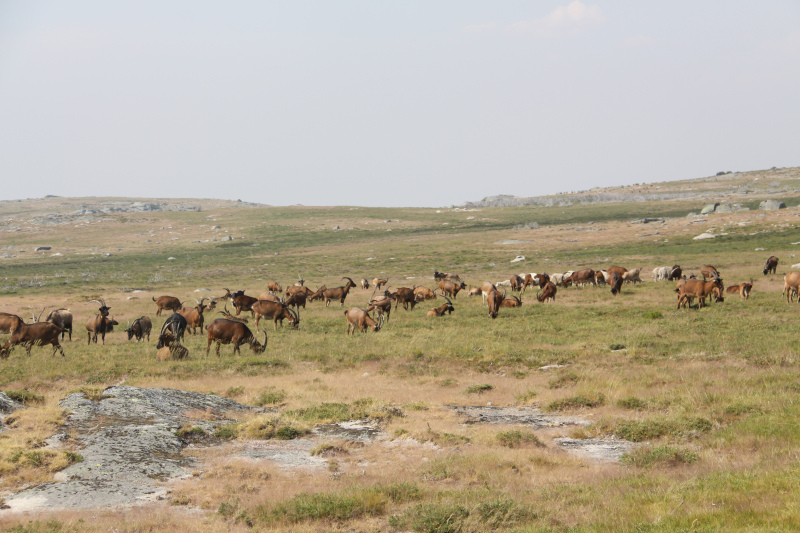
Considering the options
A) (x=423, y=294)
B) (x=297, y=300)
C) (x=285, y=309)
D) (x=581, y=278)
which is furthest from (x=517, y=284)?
(x=285, y=309)

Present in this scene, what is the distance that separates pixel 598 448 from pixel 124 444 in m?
8.90

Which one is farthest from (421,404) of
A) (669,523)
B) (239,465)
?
(669,523)

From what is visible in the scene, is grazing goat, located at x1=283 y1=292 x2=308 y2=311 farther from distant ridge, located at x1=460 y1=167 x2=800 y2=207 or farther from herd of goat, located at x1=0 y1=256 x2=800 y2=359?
distant ridge, located at x1=460 y1=167 x2=800 y2=207

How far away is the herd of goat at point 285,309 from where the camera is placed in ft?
71.2

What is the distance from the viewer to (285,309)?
91.9ft

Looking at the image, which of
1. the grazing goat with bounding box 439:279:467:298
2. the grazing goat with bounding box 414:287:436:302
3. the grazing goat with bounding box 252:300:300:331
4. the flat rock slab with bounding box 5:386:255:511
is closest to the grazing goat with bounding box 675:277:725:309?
the grazing goat with bounding box 439:279:467:298

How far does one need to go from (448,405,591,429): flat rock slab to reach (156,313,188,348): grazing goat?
38.2ft

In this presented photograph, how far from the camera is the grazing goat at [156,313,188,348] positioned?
21.5 meters

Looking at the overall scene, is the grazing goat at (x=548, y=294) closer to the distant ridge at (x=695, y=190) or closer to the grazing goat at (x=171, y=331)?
the grazing goat at (x=171, y=331)

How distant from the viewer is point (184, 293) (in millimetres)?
47938

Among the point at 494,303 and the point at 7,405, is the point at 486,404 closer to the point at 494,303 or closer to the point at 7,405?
the point at 7,405

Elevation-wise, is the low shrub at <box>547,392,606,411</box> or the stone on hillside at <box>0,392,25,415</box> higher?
the stone on hillside at <box>0,392,25,415</box>

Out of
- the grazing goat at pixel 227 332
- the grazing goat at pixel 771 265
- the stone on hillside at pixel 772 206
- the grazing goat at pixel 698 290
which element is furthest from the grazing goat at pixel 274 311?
the stone on hillside at pixel 772 206

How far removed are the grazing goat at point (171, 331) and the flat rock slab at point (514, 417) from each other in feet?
38.2
